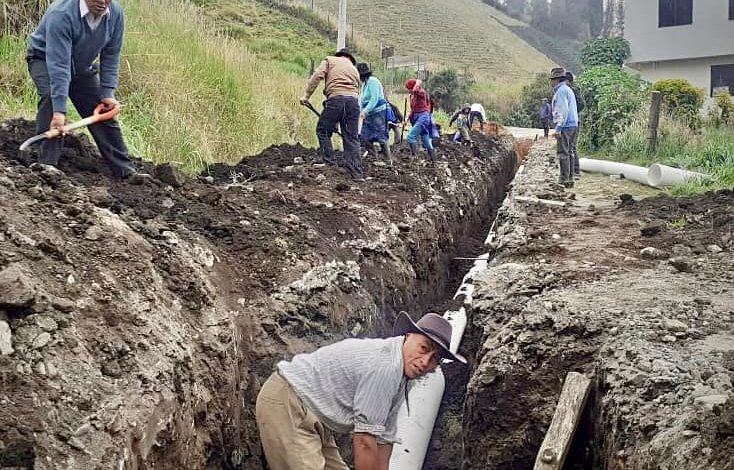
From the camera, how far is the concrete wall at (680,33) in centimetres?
1487

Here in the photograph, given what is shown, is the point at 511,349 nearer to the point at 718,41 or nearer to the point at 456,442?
the point at 456,442

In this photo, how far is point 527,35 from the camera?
7712 centimetres

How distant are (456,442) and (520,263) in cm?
142

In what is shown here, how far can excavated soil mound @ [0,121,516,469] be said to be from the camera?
271cm

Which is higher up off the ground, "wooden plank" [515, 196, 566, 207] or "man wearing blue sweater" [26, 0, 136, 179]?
"man wearing blue sweater" [26, 0, 136, 179]

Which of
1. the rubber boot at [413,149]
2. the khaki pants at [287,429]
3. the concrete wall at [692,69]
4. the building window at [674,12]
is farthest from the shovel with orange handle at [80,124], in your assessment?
the concrete wall at [692,69]

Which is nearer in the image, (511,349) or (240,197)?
(511,349)

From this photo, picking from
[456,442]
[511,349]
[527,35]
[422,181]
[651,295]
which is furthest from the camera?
[527,35]

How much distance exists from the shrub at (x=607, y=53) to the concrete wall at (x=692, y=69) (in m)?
6.43

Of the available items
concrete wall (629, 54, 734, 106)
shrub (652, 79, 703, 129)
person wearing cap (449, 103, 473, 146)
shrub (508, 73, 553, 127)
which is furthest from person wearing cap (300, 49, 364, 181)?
shrub (508, 73, 553, 127)

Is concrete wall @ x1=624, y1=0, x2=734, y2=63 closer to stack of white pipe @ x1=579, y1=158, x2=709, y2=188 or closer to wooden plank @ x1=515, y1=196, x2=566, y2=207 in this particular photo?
stack of white pipe @ x1=579, y1=158, x2=709, y2=188

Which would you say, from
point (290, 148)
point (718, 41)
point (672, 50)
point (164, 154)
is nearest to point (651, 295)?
point (164, 154)

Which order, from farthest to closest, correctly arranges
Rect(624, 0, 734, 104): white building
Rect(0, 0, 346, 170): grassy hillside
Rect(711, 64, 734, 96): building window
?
Rect(711, 64, 734, 96): building window < Rect(624, 0, 734, 104): white building < Rect(0, 0, 346, 170): grassy hillside

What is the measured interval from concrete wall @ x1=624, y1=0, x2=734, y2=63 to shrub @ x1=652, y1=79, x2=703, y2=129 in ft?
4.03
